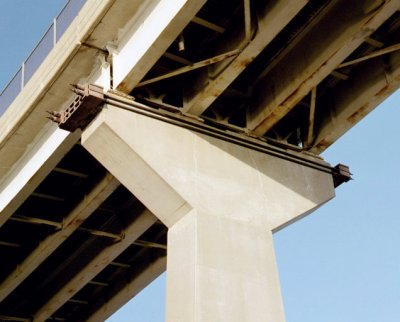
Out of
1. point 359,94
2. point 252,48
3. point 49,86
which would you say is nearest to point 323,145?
point 359,94

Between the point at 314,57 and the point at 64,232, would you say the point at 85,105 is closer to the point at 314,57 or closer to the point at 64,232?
the point at 314,57

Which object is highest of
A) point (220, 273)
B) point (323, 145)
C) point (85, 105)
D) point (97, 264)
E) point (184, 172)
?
point (97, 264)

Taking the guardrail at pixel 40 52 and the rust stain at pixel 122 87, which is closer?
the rust stain at pixel 122 87

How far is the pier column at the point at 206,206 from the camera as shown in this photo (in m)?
8.99

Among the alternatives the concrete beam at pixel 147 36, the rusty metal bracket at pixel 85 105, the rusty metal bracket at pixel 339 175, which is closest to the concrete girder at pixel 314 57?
the rusty metal bracket at pixel 339 175

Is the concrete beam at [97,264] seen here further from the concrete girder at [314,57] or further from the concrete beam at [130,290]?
the concrete girder at [314,57]

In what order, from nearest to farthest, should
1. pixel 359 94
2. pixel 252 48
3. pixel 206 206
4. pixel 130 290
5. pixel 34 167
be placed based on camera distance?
pixel 206 206 → pixel 252 48 → pixel 359 94 → pixel 34 167 → pixel 130 290

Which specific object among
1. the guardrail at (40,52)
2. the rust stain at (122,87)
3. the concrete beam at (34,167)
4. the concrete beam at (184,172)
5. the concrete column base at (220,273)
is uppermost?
the guardrail at (40,52)

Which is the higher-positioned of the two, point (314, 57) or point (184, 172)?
point (314, 57)

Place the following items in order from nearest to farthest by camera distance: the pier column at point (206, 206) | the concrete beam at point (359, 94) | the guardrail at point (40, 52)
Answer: the pier column at point (206, 206) < the concrete beam at point (359, 94) < the guardrail at point (40, 52)

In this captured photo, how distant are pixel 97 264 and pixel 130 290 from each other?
1889 millimetres

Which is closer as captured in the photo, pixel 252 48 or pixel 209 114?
pixel 252 48

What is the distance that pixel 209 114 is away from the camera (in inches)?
452

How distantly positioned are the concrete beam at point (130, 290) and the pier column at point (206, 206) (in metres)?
6.25
